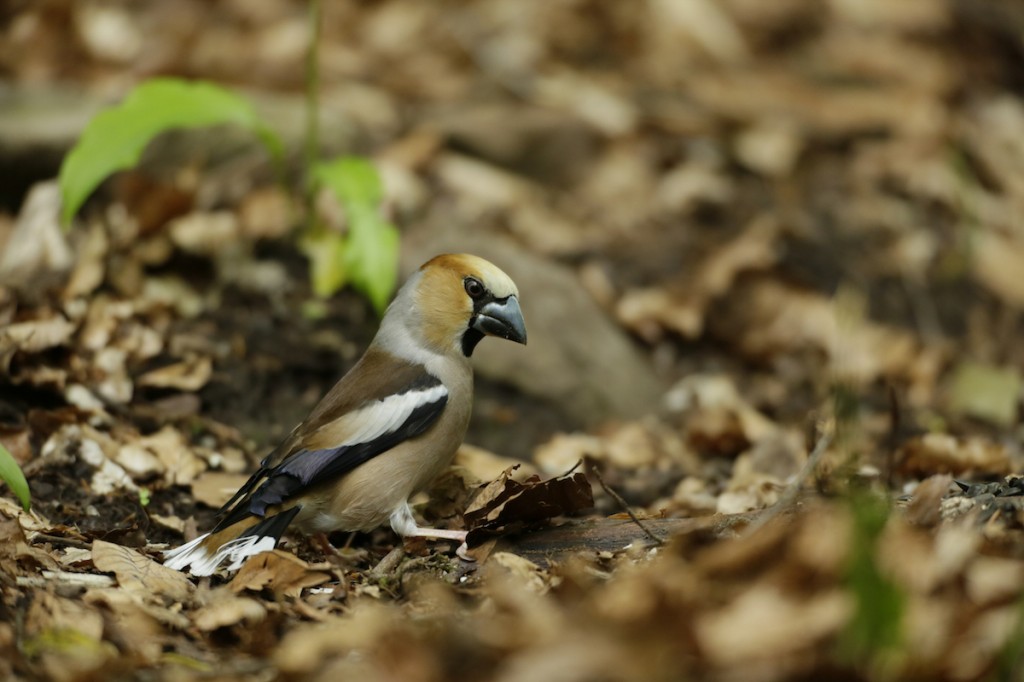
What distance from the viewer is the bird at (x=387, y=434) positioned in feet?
11.7

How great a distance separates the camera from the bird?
357 cm

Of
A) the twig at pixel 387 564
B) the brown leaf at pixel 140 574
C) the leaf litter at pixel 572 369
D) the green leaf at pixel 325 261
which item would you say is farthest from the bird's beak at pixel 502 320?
the brown leaf at pixel 140 574

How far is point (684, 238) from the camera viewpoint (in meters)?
7.20

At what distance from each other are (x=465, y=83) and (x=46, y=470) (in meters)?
5.02

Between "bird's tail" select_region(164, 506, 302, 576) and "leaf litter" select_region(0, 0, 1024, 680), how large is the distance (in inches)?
2.5

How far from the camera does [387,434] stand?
380 centimetres

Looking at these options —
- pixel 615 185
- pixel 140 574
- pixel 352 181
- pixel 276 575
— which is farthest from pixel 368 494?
pixel 615 185

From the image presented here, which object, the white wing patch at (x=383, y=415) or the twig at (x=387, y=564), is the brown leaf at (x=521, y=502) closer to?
the twig at (x=387, y=564)

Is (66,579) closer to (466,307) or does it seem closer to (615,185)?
(466,307)

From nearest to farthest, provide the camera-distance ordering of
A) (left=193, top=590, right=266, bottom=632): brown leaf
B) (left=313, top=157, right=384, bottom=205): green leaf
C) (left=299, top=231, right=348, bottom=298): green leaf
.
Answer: (left=193, top=590, right=266, bottom=632): brown leaf
(left=313, top=157, right=384, bottom=205): green leaf
(left=299, top=231, right=348, bottom=298): green leaf

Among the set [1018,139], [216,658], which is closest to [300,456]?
[216,658]

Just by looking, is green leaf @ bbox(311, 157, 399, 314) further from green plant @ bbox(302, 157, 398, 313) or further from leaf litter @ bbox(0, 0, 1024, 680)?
leaf litter @ bbox(0, 0, 1024, 680)

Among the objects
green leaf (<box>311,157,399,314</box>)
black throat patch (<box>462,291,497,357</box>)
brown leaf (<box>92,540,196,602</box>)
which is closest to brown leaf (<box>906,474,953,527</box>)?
black throat patch (<box>462,291,497,357</box>)

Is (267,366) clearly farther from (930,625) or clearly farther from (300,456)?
(930,625)
